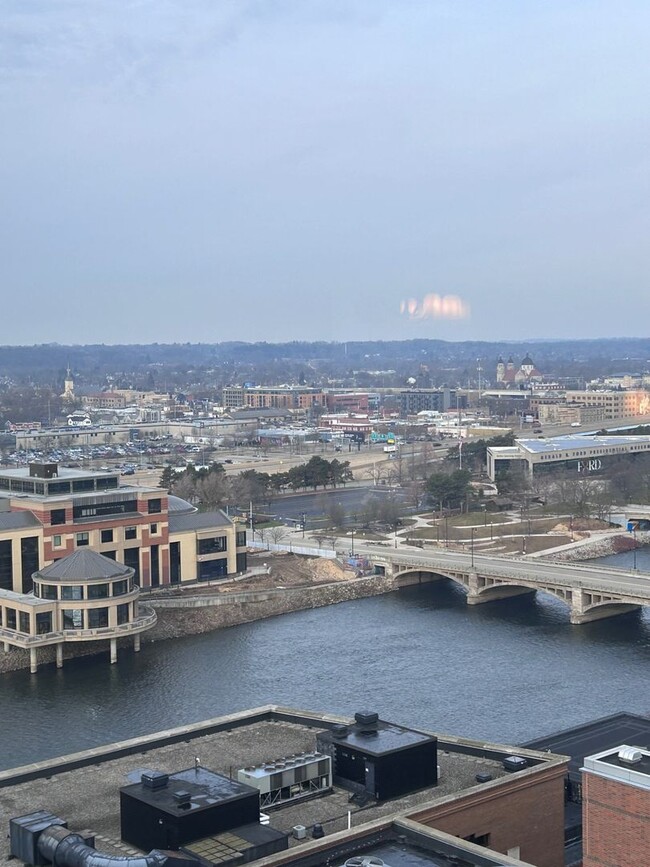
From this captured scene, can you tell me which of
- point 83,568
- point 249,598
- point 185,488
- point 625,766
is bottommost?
point 249,598

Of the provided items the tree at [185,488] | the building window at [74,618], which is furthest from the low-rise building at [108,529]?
the tree at [185,488]

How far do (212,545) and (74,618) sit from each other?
577 cm

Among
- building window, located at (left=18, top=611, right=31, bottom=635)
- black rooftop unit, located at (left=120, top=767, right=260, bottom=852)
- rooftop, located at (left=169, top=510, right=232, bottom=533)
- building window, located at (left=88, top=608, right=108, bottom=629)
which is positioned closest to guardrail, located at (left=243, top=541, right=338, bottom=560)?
rooftop, located at (left=169, top=510, right=232, bottom=533)

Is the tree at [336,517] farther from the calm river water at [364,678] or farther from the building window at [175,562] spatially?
the building window at [175,562]

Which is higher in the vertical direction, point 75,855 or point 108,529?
point 108,529

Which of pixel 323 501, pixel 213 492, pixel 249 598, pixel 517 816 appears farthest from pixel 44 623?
pixel 323 501

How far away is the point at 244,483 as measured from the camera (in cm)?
4119

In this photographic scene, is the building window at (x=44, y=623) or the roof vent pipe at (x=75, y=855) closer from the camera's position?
the roof vent pipe at (x=75, y=855)

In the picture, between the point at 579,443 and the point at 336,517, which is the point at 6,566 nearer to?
the point at 336,517

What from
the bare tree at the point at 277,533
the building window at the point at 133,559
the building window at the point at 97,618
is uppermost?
the building window at the point at 133,559

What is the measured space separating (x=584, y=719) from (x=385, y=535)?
1728cm

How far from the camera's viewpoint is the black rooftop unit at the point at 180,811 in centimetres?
988

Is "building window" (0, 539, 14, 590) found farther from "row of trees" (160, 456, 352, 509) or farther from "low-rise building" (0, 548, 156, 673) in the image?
"row of trees" (160, 456, 352, 509)

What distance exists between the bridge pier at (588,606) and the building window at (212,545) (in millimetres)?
7454
